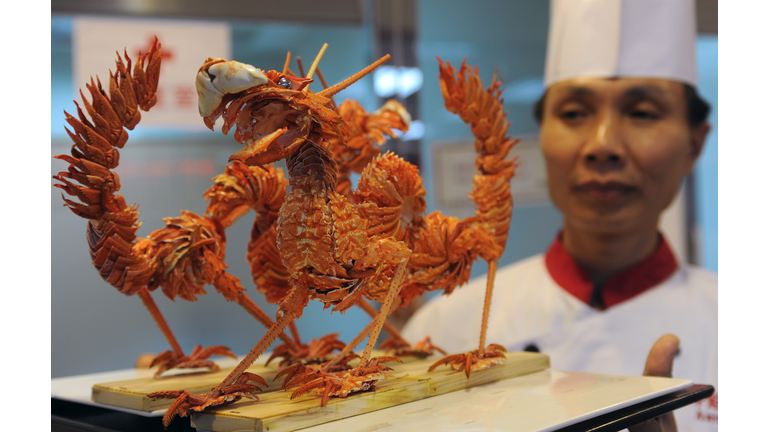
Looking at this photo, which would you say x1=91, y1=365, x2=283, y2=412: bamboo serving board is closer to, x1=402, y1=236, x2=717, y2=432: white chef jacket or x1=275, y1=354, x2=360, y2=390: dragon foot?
x1=275, y1=354, x2=360, y2=390: dragon foot

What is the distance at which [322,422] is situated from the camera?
0.73 metres

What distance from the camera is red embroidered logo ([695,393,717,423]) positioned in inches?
53.7

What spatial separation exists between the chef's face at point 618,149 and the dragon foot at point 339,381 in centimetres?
84

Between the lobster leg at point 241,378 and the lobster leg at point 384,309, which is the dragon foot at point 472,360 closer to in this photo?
the lobster leg at point 384,309

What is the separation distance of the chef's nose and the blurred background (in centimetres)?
42

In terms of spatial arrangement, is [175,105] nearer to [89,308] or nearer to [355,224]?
[89,308]

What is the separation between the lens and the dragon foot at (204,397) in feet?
2.38

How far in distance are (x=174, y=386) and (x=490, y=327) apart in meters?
0.92

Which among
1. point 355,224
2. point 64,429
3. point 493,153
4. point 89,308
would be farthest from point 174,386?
point 89,308

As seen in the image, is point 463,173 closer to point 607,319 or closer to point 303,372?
point 607,319

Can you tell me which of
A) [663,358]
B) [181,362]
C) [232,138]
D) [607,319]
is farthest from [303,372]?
[232,138]

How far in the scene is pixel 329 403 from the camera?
0.75 metres

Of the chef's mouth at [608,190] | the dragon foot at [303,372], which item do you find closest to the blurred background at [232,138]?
the chef's mouth at [608,190]

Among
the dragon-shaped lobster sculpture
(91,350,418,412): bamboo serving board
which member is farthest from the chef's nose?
(91,350,418,412): bamboo serving board
